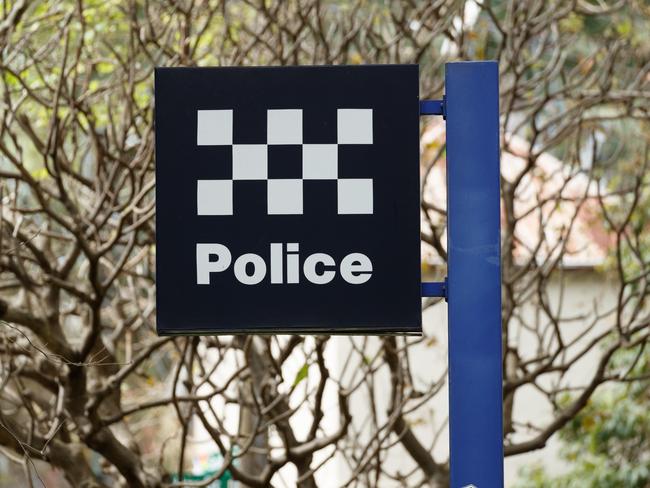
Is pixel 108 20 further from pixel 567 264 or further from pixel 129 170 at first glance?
pixel 567 264

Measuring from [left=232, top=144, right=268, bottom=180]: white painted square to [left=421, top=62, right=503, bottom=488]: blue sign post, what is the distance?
1.89ft

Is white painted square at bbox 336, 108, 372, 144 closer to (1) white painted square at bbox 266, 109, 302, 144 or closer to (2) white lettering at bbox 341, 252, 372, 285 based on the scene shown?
(1) white painted square at bbox 266, 109, 302, 144

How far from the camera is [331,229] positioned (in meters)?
3.39

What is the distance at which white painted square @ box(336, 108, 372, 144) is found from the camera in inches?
134

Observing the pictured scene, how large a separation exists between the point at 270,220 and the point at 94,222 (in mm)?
3043

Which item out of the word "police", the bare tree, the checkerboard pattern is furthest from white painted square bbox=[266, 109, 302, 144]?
the bare tree

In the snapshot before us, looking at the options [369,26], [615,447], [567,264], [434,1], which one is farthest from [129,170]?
[567,264]

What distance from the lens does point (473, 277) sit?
3.37 metres

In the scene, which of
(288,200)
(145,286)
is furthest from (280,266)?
(145,286)

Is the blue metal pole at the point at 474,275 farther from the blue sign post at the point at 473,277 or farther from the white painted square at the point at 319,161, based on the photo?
the white painted square at the point at 319,161

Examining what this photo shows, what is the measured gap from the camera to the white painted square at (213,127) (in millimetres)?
3436

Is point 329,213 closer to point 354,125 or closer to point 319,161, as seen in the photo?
point 319,161

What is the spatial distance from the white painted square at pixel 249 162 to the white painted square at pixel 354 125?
25 centimetres

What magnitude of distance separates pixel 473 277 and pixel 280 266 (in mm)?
590
